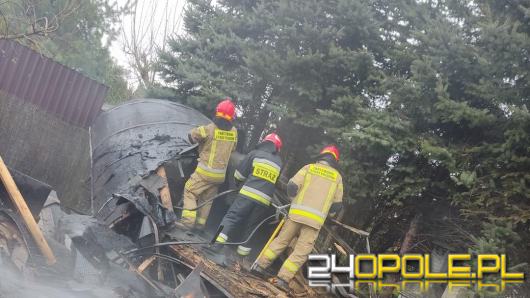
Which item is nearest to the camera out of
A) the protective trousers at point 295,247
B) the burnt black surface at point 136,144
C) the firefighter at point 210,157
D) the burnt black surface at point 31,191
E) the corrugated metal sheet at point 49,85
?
the protective trousers at point 295,247

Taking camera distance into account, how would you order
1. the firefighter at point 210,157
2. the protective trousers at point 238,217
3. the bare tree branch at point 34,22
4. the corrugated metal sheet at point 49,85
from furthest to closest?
the corrugated metal sheet at point 49,85 → the bare tree branch at point 34,22 → the firefighter at point 210,157 → the protective trousers at point 238,217

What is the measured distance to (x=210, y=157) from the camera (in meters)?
6.39

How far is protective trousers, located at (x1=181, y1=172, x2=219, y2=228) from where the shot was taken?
638 centimetres

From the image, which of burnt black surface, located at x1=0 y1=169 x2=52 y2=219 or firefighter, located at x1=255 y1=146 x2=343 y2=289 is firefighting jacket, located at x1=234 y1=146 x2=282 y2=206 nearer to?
firefighter, located at x1=255 y1=146 x2=343 y2=289

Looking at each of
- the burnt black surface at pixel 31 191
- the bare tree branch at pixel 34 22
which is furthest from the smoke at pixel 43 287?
the bare tree branch at pixel 34 22

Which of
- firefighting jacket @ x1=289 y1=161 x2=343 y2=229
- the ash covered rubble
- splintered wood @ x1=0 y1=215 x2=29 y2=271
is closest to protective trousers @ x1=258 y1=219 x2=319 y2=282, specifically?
firefighting jacket @ x1=289 y1=161 x2=343 y2=229

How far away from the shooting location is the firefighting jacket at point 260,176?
19.7 feet

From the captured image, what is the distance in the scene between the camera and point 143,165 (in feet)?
21.5

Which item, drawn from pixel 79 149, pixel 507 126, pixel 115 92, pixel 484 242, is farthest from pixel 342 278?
pixel 115 92

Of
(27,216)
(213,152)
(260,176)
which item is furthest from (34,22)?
(260,176)

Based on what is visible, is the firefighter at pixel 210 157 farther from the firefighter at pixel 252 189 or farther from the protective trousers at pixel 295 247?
the protective trousers at pixel 295 247

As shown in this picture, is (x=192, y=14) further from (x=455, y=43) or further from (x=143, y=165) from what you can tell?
(x=455, y=43)

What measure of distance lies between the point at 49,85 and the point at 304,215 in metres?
6.70

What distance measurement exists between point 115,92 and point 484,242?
16948mm
